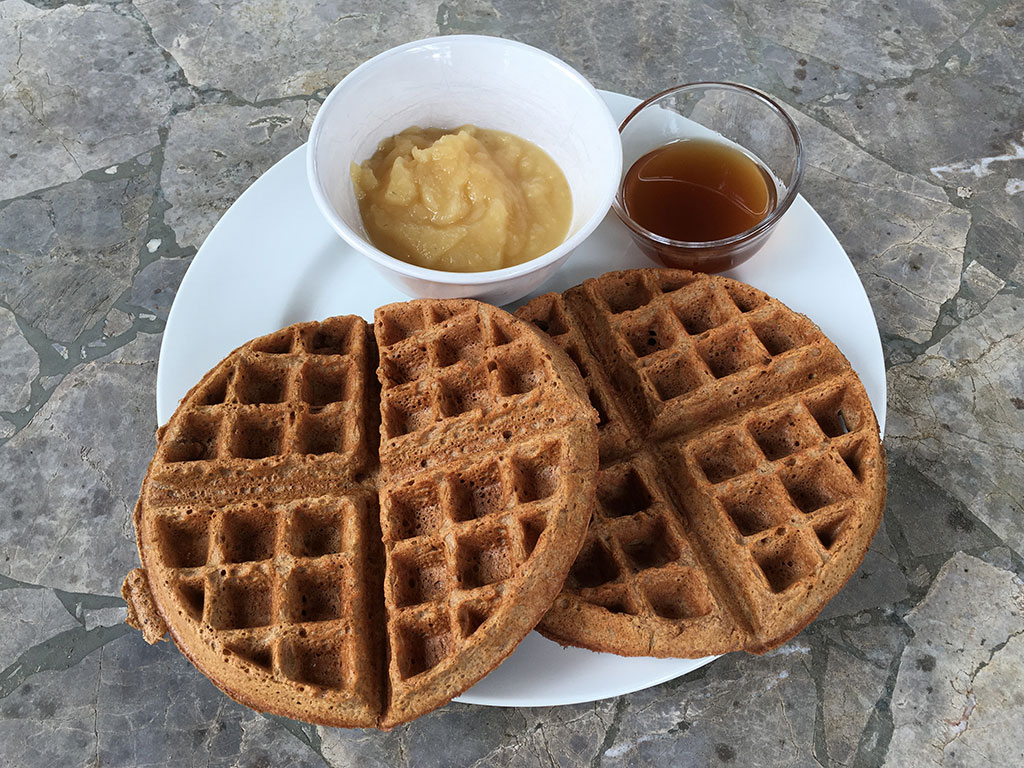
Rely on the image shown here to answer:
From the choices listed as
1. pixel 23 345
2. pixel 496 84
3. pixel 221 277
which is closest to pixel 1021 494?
pixel 496 84

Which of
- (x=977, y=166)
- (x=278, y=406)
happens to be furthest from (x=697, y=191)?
(x=278, y=406)

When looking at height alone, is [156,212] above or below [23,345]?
above

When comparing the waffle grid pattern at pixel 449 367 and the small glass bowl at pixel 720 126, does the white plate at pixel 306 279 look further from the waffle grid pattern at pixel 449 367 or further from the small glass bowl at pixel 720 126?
the waffle grid pattern at pixel 449 367

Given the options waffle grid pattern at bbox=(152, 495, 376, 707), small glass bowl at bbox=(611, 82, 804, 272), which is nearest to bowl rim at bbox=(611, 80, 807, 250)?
small glass bowl at bbox=(611, 82, 804, 272)

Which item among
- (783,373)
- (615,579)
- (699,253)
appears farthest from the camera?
(699,253)

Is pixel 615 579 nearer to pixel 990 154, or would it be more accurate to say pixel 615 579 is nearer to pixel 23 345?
pixel 23 345

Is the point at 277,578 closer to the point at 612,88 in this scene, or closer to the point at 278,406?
the point at 278,406
